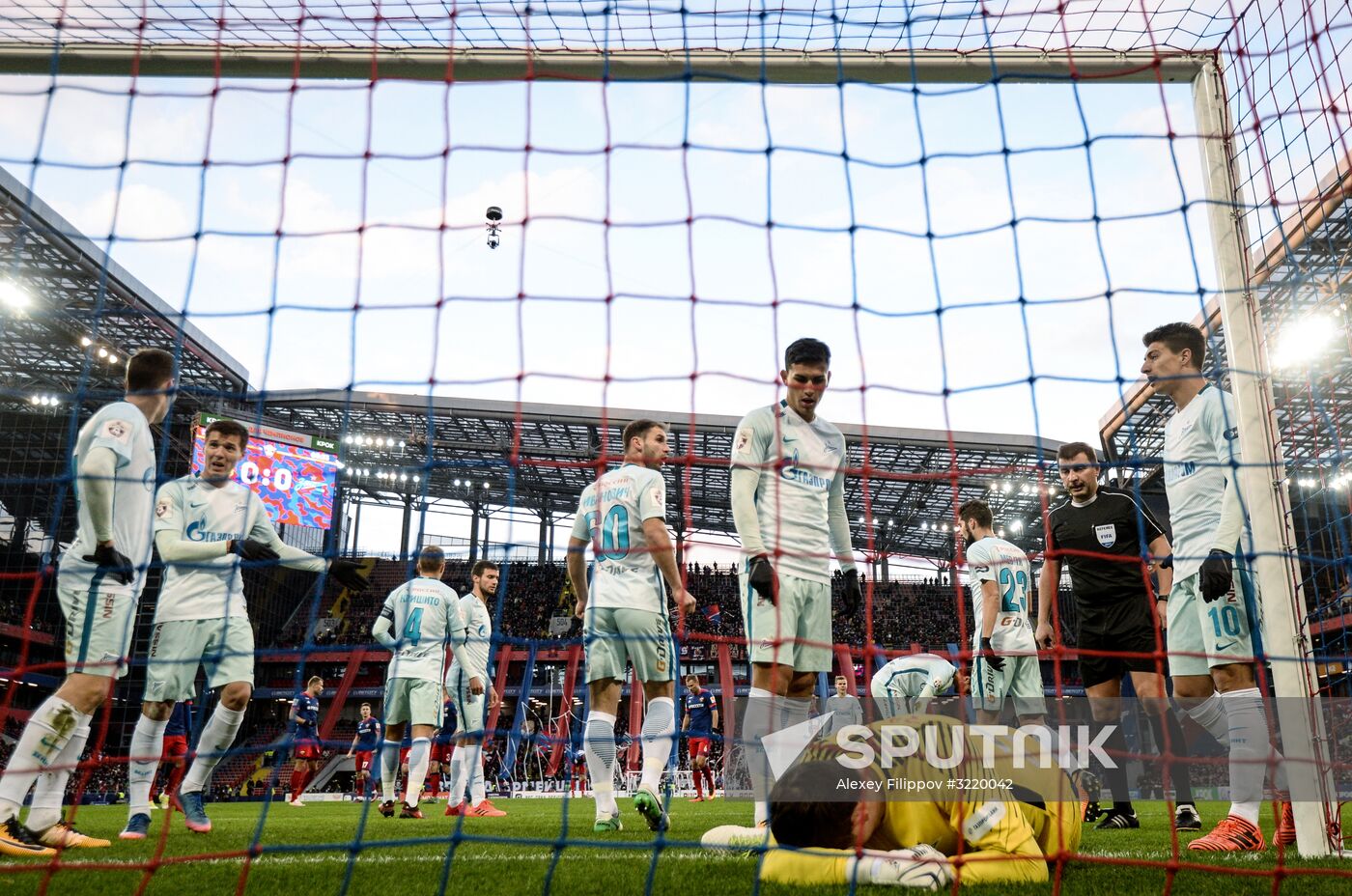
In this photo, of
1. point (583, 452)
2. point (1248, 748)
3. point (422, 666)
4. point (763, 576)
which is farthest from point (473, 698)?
point (583, 452)

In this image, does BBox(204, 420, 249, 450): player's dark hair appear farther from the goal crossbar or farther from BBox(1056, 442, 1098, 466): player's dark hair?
BBox(1056, 442, 1098, 466): player's dark hair

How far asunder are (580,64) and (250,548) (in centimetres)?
279

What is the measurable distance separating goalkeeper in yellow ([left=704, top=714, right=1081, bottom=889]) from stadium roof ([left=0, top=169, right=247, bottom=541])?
586 inches

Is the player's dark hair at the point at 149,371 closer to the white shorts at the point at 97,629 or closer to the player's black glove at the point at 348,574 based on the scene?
the white shorts at the point at 97,629

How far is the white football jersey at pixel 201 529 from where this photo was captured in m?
4.68

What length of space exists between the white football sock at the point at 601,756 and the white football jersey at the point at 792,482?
1.34m

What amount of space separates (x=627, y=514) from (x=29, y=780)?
276 cm

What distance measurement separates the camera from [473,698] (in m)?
6.60

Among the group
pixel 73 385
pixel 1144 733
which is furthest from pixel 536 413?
pixel 1144 733

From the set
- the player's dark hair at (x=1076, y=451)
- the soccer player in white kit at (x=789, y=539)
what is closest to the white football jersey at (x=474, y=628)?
the soccer player in white kit at (x=789, y=539)

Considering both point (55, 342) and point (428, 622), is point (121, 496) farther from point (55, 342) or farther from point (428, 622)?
point (55, 342)

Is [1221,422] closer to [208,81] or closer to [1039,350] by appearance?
[1039,350]

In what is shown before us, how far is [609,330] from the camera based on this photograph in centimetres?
355

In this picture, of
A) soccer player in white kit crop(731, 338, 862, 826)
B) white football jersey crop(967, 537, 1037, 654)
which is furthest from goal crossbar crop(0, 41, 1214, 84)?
white football jersey crop(967, 537, 1037, 654)
